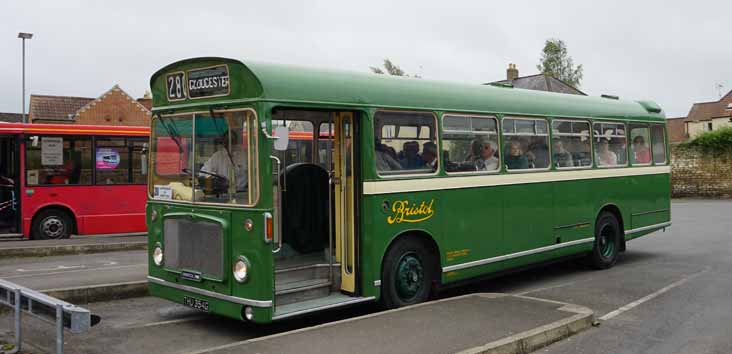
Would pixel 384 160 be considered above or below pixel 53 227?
above

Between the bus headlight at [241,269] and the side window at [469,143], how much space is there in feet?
10.3

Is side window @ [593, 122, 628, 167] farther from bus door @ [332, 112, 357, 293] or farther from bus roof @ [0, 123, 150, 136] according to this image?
bus roof @ [0, 123, 150, 136]

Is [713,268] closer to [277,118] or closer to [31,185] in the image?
[277,118]

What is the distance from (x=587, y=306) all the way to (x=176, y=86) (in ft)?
19.4

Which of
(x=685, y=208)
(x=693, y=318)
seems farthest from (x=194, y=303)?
(x=685, y=208)

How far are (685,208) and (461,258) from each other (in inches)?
854

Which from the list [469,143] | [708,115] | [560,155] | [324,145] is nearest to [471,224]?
[469,143]

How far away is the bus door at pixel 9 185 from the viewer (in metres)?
15.3

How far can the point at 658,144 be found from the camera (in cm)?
1338

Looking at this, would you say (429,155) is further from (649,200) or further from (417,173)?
(649,200)

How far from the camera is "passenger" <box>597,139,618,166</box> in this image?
11.8 meters

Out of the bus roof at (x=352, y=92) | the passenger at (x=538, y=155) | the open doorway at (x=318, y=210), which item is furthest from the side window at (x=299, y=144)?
the passenger at (x=538, y=155)

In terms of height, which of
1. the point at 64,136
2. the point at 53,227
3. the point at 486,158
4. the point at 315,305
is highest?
the point at 64,136

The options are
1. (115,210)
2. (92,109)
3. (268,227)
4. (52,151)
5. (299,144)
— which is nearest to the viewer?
(268,227)
